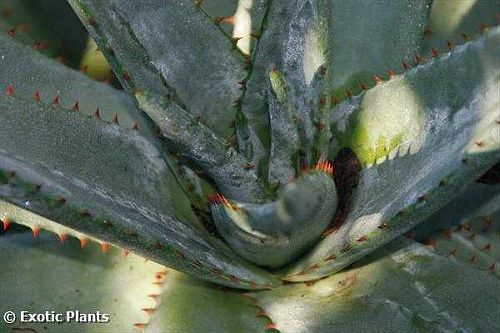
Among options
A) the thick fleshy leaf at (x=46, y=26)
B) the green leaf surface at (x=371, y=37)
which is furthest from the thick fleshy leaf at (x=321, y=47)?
the thick fleshy leaf at (x=46, y=26)

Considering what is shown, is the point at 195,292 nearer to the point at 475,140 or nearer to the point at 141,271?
the point at 141,271

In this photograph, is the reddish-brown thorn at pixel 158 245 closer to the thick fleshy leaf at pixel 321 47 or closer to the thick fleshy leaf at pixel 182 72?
the thick fleshy leaf at pixel 182 72

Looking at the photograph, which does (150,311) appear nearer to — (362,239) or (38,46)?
(362,239)

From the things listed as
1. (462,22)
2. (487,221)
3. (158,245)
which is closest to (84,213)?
(158,245)

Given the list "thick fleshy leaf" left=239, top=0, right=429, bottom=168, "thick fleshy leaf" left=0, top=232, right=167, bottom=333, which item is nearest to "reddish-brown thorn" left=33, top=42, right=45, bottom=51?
"thick fleshy leaf" left=0, top=232, right=167, bottom=333

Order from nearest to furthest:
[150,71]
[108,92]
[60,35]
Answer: [150,71], [108,92], [60,35]

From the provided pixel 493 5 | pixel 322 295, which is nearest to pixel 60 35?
pixel 322 295

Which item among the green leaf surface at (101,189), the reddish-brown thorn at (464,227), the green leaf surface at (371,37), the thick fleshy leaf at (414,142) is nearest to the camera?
the green leaf surface at (101,189)
